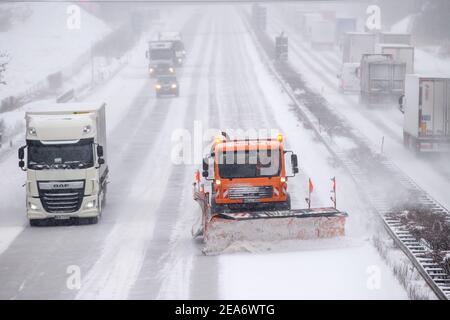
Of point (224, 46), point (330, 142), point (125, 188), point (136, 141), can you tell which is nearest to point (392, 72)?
point (330, 142)

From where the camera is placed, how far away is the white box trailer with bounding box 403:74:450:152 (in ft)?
105

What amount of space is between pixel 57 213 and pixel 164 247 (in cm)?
359

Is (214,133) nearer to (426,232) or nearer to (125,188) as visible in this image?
(125,188)

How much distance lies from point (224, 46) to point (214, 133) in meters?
50.1

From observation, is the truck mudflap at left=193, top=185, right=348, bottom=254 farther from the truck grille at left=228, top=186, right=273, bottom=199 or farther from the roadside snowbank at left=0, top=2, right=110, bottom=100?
the roadside snowbank at left=0, top=2, right=110, bottom=100

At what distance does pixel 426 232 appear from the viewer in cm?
2153

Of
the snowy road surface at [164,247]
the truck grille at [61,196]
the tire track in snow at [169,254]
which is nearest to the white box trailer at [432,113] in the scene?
the snowy road surface at [164,247]

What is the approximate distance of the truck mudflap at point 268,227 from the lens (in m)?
20.0

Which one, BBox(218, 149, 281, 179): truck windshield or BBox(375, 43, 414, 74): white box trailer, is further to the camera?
BBox(375, 43, 414, 74): white box trailer

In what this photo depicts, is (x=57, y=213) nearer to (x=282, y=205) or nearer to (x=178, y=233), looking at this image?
(x=178, y=233)

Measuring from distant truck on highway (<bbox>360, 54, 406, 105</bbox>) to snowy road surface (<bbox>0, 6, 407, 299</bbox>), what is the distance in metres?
5.19

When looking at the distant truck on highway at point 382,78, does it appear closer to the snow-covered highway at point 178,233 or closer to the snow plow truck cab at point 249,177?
the snow-covered highway at point 178,233

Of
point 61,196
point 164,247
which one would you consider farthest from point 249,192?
point 61,196

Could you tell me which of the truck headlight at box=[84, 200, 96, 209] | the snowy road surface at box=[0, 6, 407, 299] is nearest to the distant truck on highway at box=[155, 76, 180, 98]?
the snowy road surface at box=[0, 6, 407, 299]
